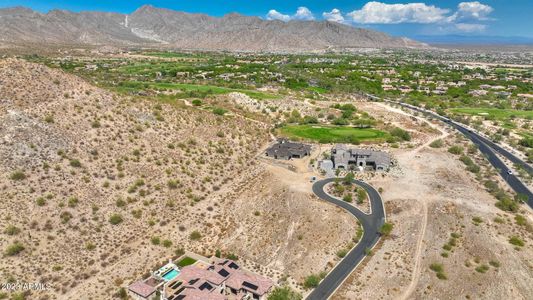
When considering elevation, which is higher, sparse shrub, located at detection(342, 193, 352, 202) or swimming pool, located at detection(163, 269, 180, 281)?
sparse shrub, located at detection(342, 193, 352, 202)

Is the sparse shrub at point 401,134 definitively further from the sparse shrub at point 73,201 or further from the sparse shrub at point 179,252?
the sparse shrub at point 73,201

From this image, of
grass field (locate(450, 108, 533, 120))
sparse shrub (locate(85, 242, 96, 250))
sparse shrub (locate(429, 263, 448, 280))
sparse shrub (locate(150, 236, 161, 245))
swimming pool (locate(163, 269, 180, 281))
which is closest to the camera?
swimming pool (locate(163, 269, 180, 281))

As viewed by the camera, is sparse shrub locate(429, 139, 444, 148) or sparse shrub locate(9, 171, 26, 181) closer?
sparse shrub locate(9, 171, 26, 181)

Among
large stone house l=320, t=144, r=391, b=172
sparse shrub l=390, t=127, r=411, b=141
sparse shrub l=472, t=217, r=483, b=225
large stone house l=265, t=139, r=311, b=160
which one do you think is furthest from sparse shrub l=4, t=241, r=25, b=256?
sparse shrub l=390, t=127, r=411, b=141

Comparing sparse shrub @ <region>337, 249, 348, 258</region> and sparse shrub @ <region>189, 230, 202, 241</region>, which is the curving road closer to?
sparse shrub @ <region>337, 249, 348, 258</region>

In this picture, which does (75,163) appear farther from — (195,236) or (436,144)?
(436,144)

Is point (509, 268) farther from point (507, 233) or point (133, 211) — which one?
point (133, 211)

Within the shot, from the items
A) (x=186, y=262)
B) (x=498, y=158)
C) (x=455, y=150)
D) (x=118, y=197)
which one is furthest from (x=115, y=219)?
(x=498, y=158)
